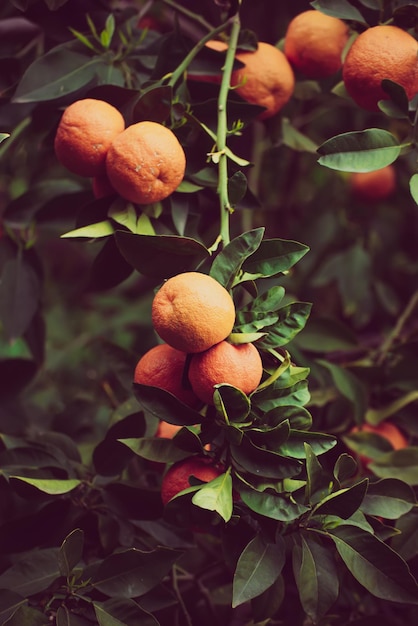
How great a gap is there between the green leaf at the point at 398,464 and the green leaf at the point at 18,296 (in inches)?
18.4

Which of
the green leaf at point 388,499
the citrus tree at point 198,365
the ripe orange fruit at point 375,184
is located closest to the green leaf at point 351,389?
the citrus tree at point 198,365

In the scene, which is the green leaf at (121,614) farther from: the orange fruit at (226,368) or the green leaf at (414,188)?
the green leaf at (414,188)

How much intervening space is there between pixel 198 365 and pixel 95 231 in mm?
161

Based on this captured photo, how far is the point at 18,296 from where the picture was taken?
91 centimetres

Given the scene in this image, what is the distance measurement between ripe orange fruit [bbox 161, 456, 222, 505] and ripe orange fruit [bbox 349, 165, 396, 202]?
93 cm

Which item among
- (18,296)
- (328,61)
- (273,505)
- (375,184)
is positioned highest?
(328,61)

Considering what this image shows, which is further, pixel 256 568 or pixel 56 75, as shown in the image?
pixel 56 75

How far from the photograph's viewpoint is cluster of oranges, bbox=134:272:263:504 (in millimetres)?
555

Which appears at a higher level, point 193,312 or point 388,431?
point 193,312

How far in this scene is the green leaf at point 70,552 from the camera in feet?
2.02

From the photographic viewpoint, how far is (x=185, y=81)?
732mm

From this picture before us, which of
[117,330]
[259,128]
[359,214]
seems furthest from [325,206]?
[117,330]

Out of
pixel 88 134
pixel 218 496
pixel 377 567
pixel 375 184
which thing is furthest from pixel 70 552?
pixel 375 184

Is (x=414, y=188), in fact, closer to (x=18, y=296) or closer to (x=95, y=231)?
(x=95, y=231)
